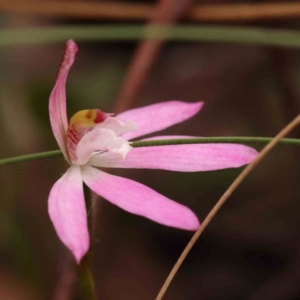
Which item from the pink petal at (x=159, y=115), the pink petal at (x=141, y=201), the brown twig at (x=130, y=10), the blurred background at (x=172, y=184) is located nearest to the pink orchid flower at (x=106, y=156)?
the pink petal at (x=141, y=201)

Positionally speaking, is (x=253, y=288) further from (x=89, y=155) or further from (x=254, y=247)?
(x=89, y=155)

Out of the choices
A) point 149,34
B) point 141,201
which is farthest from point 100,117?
point 149,34

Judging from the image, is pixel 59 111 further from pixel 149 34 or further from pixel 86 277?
pixel 149 34

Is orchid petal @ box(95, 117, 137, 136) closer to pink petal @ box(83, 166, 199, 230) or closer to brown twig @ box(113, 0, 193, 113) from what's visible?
pink petal @ box(83, 166, 199, 230)

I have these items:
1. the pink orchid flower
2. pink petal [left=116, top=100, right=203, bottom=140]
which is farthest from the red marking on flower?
pink petal [left=116, top=100, right=203, bottom=140]

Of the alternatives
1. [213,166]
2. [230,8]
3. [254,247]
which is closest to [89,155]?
[213,166]

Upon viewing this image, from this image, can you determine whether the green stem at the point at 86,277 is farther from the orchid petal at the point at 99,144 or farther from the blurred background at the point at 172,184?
the blurred background at the point at 172,184
